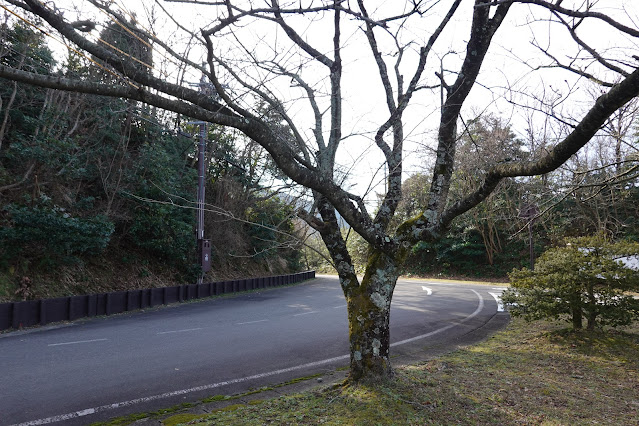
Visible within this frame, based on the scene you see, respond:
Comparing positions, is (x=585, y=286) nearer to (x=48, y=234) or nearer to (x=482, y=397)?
(x=482, y=397)

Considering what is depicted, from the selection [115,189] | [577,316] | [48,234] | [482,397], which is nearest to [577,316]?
[577,316]

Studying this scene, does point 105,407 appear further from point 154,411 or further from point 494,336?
point 494,336

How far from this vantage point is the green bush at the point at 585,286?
774cm

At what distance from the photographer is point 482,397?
477 centimetres

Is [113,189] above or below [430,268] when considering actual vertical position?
above

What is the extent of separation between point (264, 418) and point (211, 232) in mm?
18664

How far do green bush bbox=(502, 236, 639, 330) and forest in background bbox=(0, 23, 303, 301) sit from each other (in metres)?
5.78

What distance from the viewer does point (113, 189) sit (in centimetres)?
1631

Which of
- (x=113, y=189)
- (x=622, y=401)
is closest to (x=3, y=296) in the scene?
(x=113, y=189)

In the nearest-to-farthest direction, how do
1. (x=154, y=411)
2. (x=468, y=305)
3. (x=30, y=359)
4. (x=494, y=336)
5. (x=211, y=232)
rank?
(x=154, y=411) < (x=30, y=359) < (x=494, y=336) < (x=468, y=305) < (x=211, y=232)

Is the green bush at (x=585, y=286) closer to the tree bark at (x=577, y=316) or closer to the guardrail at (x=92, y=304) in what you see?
the tree bark at (x=577, y=316)

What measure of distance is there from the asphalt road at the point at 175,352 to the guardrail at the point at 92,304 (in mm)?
634

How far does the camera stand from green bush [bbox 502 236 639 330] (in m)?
7.74

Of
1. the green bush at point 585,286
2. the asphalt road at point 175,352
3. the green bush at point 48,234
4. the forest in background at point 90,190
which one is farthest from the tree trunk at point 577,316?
the green bush at point 48,234
